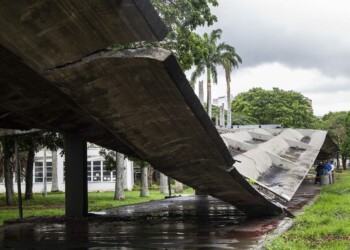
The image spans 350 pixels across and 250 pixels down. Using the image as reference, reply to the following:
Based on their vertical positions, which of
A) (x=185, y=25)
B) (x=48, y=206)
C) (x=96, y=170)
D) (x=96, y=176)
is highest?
(x=185, y=25)

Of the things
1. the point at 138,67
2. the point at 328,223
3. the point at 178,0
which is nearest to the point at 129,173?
the point at 178,0

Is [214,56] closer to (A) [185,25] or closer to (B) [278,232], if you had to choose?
Answer: (A) [185,25]

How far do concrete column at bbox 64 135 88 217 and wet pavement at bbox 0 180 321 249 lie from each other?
578 mm

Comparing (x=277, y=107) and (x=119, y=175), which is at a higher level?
(x=277, y=107)

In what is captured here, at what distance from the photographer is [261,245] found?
25.1 ft

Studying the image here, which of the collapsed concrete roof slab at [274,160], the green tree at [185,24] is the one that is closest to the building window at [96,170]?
the collapsed concrete roof slab at [274,160]

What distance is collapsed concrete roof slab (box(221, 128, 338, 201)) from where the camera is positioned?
12.0 metres

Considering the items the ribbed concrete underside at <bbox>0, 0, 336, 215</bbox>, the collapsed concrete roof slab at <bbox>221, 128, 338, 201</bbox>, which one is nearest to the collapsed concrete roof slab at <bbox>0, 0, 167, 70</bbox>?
the ribbed concrete underside at <bbox>0, 0, 336, 215</bbox>

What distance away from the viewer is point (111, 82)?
208 inches

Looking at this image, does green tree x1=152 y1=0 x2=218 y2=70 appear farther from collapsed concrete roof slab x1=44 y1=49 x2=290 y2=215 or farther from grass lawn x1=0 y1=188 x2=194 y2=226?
collapsed concrete roof slab x1=44 y1=49 x2=290 y2=215

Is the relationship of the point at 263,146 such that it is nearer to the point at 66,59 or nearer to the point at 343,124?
the point at 66,59

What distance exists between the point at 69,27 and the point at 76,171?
30.1ft

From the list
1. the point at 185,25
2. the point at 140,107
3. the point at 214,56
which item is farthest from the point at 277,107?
the point at 140,107

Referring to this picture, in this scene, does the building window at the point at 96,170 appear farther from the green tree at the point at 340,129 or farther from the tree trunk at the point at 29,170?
the green tree at the point at 340,129
